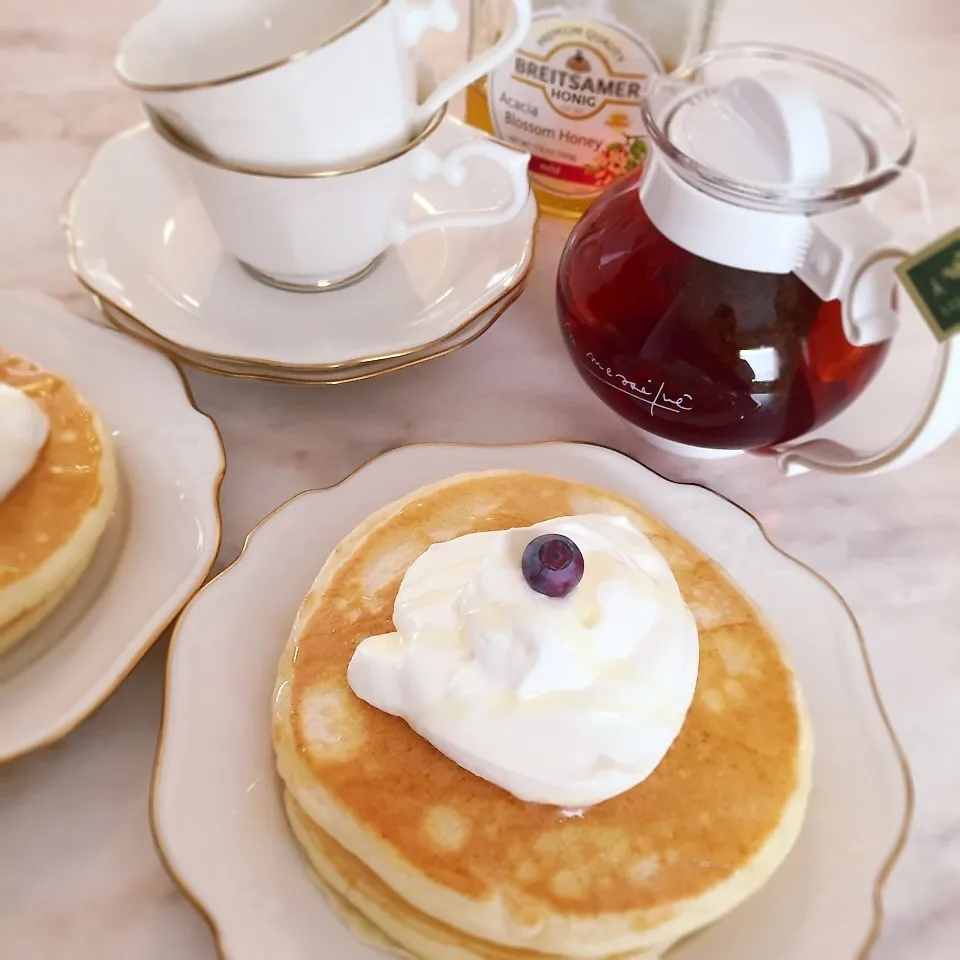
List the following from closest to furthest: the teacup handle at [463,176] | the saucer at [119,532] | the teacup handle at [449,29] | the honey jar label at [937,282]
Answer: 1. the honey jar label at [937,282]
2. the saucer at [119,532]
3. the teacup handle at [449,29]
4. the teacup handle at [463,176]

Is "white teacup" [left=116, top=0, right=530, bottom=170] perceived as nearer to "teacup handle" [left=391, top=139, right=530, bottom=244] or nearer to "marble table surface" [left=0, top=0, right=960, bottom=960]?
"teacup handle" [left=391, top=139, right=530, bottom=244]

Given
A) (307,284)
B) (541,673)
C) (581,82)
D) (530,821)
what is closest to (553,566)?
(541,673)

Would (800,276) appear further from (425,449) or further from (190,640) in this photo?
(190,640)

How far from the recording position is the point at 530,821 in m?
0.61

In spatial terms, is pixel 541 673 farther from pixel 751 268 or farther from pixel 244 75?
pixel 244 75

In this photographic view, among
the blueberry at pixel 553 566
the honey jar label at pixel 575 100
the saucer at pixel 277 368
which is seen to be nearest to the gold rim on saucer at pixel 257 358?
the saucer at pixel 277 368

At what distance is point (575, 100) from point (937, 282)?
55 cm

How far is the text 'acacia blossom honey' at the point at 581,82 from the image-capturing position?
95 centimetres

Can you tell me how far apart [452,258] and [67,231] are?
43 centimetres

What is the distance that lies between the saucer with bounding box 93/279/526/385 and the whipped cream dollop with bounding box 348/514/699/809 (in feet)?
1.02

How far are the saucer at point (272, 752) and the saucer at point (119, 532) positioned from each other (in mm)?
46

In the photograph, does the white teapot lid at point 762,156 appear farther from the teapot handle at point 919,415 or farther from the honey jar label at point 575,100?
the honey jar label at point 575,100

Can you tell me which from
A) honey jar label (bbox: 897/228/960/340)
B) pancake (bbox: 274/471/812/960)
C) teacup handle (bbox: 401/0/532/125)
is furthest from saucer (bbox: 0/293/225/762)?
honey jar label (bbox: 897/228/960/340)

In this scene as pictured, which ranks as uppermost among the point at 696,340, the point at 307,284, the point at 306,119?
the point at 306,119
